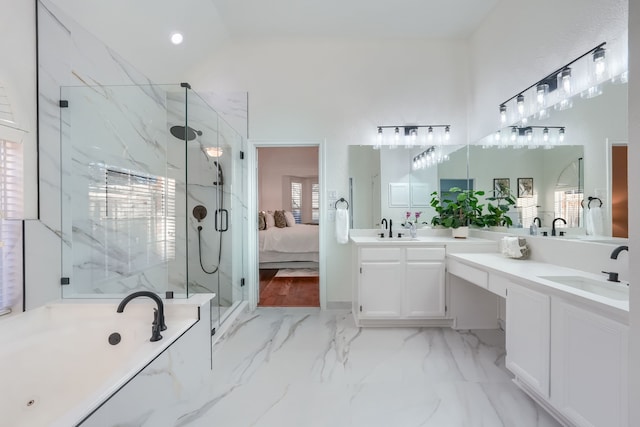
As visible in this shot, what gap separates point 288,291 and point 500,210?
9.22 ft

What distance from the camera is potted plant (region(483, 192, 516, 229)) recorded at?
8.79 ft

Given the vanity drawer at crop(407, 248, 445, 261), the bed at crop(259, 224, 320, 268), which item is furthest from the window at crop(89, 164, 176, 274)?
the bed at crop(259, 224, 320, 268)

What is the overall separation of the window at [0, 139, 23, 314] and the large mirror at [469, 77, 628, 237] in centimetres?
343

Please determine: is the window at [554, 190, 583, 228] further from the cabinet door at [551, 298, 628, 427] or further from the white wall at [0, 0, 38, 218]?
the white wall at [0, 0, 38, 218]

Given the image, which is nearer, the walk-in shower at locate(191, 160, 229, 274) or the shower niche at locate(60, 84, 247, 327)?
the shower niche at locate(60, 84, 247, 327)

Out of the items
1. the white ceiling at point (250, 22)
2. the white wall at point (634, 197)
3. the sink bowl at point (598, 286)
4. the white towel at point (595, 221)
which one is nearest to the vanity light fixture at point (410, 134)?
the white ceiling at point (250, 22)

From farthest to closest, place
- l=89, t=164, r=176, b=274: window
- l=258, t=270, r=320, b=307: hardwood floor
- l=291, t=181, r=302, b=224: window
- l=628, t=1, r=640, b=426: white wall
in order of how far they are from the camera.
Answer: l=291, t=181, r=302, b=224: window, l=258, t=270, r=320, b=307: hardwood floor, l=89, t=164, r=176, b=274: window, l=628, t=1, r=640, b=426: white wall

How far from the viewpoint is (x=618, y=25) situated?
1674mm

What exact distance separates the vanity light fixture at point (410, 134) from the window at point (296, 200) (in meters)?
4.16

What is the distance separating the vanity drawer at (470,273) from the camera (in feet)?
7.04

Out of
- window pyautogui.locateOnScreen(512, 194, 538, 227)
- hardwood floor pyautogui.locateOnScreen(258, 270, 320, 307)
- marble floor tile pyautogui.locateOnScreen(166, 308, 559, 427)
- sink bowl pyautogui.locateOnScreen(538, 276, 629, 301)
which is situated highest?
window pyautogui.locateOnScreen(512, 194, 538, 227)

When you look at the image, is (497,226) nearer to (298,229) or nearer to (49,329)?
(298,229)

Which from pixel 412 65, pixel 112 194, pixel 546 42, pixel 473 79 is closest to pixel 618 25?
pixel 546 42

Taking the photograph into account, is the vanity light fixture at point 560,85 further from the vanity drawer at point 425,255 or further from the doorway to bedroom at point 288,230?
the doorway to bedroom at point 288,230
